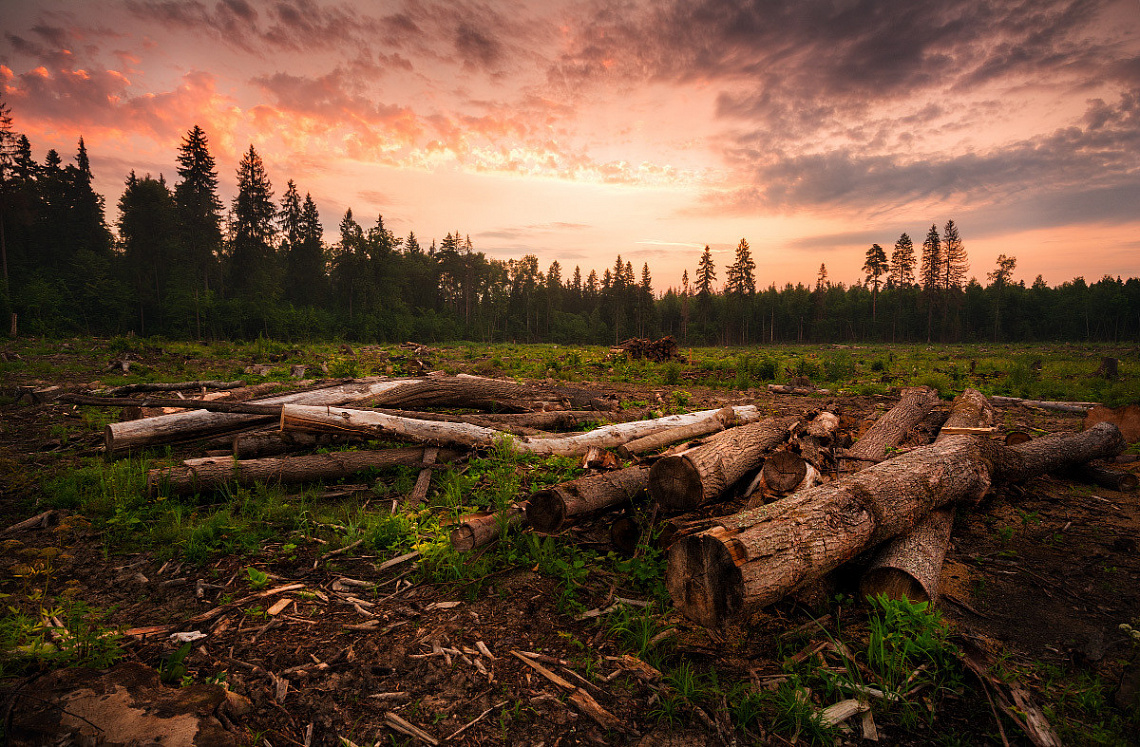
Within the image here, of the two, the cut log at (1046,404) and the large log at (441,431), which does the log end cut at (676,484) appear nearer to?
the large log at (441,431)

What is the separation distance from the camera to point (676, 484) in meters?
4.12

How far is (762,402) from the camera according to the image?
1203 cm

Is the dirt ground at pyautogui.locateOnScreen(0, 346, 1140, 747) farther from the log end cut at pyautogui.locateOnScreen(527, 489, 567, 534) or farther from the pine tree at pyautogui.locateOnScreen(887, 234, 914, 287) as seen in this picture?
the pine tree at pyautogui.locateOnScreen(887, 234, 914, 287)

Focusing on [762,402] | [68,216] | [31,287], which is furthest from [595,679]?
[68,216]

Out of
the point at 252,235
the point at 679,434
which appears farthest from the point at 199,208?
the point at 679,434

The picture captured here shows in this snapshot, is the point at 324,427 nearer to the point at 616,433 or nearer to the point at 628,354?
the point at 616,433

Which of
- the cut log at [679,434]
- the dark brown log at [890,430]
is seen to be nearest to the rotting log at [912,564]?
the dark brown log at [890,430]

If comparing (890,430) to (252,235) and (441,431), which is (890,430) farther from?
(252,235)

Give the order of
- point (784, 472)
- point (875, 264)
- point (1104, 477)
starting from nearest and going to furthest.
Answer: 1. point (784, 472)
2. point (1104, 477)
3. point (875, 264)

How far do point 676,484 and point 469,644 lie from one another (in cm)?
217

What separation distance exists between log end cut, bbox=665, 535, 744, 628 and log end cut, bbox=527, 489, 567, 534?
1228mm

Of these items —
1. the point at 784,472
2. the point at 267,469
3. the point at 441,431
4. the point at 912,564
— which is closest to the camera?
the point at 912,564

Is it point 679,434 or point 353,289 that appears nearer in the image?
point 679,434

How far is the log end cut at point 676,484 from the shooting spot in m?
4.08
